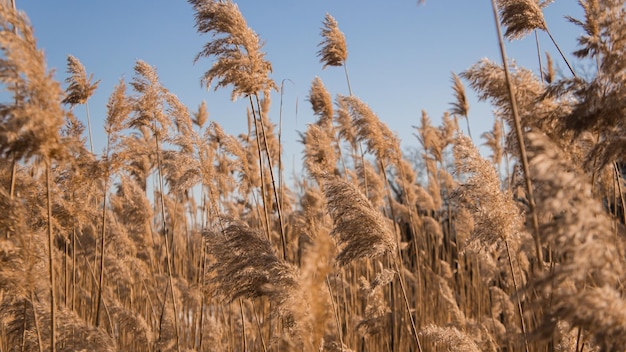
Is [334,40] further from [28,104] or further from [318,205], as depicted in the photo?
[28,104]

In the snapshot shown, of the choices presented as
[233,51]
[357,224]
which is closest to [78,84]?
[233,51]

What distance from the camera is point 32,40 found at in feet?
6.74

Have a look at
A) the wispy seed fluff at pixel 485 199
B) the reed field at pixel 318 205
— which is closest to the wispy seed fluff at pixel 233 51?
the reed field at pixel 318 205

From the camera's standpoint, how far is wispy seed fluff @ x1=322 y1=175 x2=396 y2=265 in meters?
2.79

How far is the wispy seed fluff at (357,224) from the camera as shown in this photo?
2785mm

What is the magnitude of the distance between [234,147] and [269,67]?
1.29m

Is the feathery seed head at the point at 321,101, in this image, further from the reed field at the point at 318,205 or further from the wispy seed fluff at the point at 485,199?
the wispy seed fluff at the point at 485,199

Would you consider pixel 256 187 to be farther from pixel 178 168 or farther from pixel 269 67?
pixel 269 67

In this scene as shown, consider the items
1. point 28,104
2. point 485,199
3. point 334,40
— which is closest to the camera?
point 28,104

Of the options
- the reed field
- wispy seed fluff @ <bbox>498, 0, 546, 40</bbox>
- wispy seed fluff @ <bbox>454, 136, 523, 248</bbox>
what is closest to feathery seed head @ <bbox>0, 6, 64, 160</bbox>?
the reed field

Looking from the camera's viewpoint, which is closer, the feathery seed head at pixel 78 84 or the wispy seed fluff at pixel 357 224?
the wispy seed fluff at pixel 357 224

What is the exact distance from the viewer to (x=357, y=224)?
2.79 meters

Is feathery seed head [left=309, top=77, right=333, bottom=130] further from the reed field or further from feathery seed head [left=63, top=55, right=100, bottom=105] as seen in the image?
feathery seed head [left=63, top=55, right=100, bottom=105]

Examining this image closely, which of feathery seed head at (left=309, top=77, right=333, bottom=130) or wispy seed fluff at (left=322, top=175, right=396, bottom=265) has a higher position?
feathery seed head at (left=309, top=77, right=333, bottom=130)
